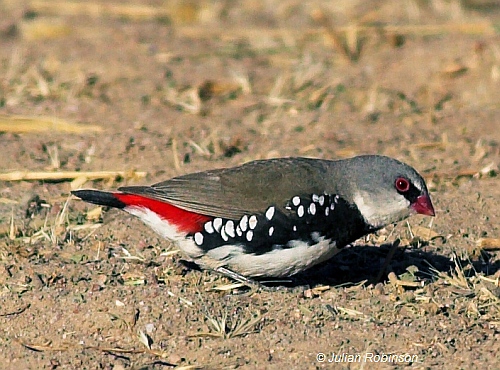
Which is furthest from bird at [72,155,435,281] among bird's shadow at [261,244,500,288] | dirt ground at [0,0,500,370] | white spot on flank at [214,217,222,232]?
bird's shadow at [261,244,500,288]

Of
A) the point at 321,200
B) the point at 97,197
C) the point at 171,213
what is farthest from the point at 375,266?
the point at 97,197

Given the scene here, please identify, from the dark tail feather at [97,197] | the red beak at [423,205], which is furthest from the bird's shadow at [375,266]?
the dark tail feather at [97,197]

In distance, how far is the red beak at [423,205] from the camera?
19.1 ft

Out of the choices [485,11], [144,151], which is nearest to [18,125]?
[144,151]

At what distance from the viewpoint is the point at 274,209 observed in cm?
567

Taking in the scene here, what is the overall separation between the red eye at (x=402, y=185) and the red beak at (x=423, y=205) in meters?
0.10

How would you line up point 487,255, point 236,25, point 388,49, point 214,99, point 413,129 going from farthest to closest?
point 236,25, point 388,49, point 214,99, point 413,129, point 487,255

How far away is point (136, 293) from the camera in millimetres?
5703

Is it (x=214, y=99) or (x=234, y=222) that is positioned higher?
(x=234, y=222)

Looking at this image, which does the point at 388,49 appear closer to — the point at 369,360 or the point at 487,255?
the point at 487,255

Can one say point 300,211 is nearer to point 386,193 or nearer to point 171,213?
point 386,193

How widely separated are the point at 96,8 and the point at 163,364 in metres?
8.02

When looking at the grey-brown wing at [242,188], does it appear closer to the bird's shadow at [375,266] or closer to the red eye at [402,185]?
the red eye at [402,185]

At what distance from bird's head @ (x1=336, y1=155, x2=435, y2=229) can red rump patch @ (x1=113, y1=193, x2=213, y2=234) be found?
880mm
